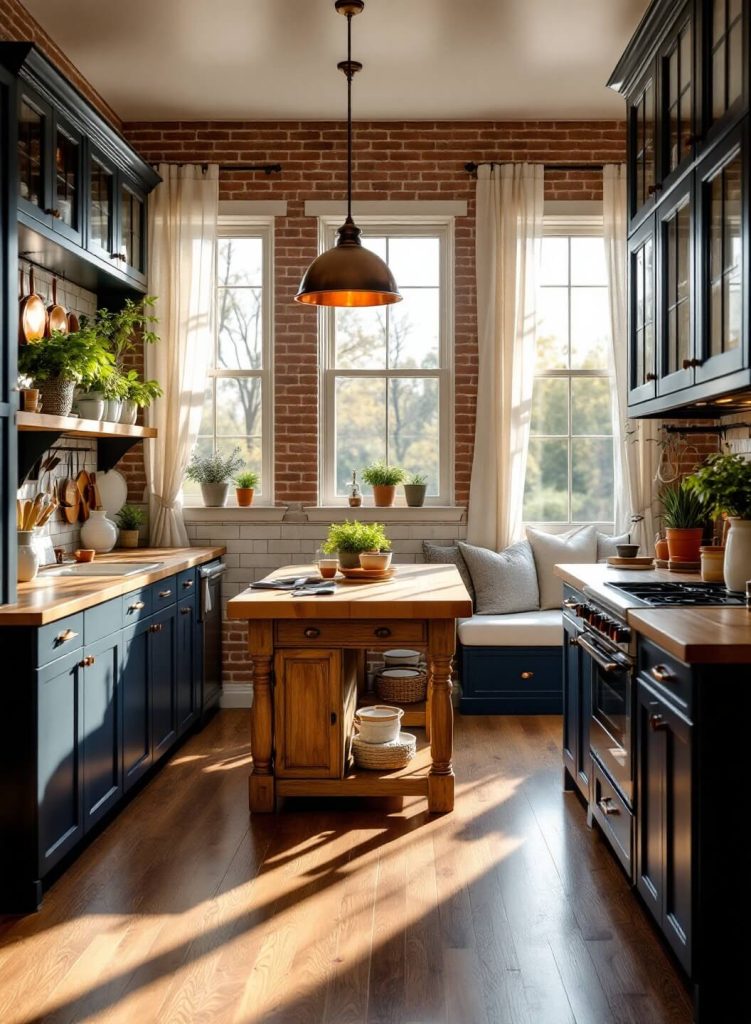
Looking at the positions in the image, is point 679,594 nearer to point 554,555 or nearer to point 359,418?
point 554,555

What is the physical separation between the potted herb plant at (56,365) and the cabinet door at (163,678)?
1115mm

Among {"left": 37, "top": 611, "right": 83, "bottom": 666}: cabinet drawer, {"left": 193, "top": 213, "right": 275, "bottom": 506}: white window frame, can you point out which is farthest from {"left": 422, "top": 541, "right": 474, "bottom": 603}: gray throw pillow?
{"left": 37, "top": 611, "right": 83, "bottom": 666}: cabinet drawer

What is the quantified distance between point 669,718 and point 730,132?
1826mm

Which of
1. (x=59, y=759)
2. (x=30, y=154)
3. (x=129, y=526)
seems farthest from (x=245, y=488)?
(x=59, y=759)

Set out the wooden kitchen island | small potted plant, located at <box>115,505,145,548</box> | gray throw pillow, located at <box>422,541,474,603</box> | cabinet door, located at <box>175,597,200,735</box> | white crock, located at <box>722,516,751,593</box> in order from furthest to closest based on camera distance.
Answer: gray throw pillow, located at <box>422,541,474,603</box>
small potted plant, located at <box>115,505,145,548</box>
cabinet door, located at <box>175,597,200,735</box>
the wooden kitchen island
white crock, located at <box>722,516,751,593</box>

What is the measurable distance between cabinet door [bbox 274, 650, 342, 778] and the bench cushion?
1849 mm

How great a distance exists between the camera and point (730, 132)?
9.68 ft

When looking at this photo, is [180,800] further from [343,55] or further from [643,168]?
[343,55]

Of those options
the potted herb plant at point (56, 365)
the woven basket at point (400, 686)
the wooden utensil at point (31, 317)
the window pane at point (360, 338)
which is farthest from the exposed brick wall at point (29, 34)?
the woven basket at point (400, 686)

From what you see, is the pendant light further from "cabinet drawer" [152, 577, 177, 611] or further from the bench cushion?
the bench cushion

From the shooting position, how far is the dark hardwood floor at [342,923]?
2.54 meters

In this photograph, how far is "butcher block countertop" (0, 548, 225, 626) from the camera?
311 centimetres

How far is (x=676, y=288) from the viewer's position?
143 inches

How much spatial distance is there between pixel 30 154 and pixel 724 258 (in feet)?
9.11
